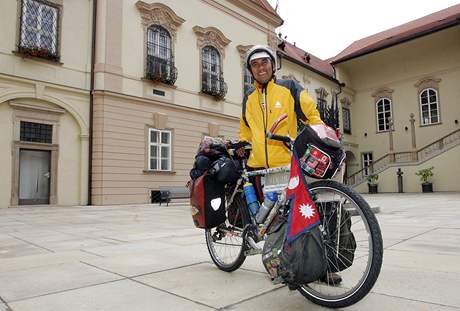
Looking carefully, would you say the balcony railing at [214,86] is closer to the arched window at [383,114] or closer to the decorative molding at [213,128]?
the decorative molding at [213,128]

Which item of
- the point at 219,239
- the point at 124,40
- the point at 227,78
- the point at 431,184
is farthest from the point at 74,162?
the point at 431,184

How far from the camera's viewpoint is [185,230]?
21.1 ft

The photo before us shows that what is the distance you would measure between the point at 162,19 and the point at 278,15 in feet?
27.0

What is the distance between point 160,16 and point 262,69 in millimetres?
14358

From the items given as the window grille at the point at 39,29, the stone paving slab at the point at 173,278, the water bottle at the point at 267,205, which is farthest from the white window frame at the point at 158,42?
the water bottle at the point at 267,205

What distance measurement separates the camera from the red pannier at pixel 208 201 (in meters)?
3.07

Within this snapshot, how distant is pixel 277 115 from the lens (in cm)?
274

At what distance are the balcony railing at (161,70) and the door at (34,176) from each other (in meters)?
4.88

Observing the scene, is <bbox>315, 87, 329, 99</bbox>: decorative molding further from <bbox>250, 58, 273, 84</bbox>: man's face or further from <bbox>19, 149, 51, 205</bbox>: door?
<bbox>250, 58, 273, 84</bbox>: man's face

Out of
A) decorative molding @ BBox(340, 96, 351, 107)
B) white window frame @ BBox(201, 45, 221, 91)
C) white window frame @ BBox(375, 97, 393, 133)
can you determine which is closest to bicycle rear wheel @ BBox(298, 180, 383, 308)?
white window frame @ BBox(201, 45, 221, 91)

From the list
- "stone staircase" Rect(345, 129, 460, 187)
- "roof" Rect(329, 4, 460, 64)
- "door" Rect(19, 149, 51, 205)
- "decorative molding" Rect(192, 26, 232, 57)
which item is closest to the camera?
"door" Rect(19, 149, 51, 205)

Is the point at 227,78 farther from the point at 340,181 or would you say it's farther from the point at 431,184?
the point at 340,181

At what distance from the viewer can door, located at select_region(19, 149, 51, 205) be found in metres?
12.6

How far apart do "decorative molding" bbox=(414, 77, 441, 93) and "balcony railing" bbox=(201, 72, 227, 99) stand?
15.5 m
